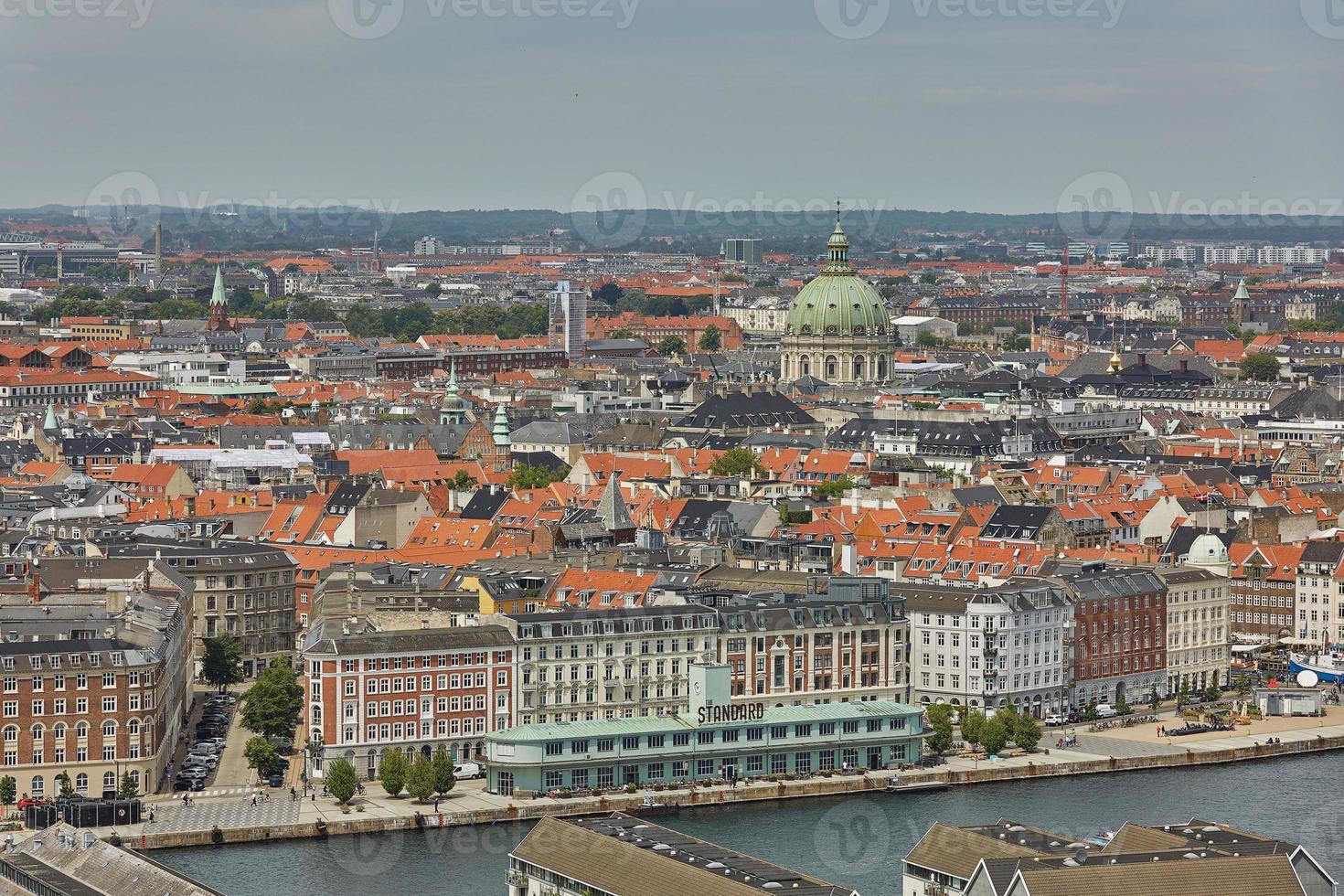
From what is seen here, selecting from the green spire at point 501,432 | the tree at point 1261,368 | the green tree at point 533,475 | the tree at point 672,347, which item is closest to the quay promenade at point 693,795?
the green tree at point 533,475

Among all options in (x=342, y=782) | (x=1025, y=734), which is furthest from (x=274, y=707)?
(x=1025, y=734)

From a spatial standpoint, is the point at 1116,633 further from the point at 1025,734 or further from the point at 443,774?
the point at 443,774

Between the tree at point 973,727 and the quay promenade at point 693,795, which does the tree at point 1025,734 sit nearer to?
the quay promenade at point 693,795

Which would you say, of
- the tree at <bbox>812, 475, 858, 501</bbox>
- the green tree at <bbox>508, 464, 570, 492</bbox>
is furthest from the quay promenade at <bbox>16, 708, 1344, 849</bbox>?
the green tree at <bbox>508, 464, 570, 492</bbox>

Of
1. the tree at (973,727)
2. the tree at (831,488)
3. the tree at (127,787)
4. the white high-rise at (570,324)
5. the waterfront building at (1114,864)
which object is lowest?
the tree at (127,787)

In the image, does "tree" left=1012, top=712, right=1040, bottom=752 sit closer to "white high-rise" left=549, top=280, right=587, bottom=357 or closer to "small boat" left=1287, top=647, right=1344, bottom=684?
"small boat" left=1287, top=647, right=1344, bottom=684

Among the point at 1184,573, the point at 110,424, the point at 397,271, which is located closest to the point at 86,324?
the point at 110,424

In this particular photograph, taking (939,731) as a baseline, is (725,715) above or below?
above
